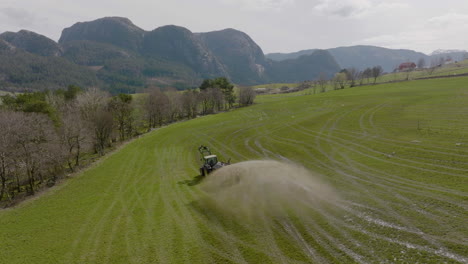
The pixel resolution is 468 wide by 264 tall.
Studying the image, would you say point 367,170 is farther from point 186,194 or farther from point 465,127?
point 465,127

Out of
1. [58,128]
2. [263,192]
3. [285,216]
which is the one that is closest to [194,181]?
[263,192]

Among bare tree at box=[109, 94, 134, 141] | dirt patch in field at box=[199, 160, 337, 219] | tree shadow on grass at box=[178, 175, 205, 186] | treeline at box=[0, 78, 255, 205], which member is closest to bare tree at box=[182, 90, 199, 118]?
treeline at box=[0, 78, 255, 205]

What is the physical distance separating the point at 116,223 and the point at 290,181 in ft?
57.2

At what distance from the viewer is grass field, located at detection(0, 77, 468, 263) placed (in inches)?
581

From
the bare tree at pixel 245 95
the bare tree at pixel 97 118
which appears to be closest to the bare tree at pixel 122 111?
the bare tree at pixel 97 118

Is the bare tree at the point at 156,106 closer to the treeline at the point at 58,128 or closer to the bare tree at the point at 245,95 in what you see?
the treeline at the point at 58,128

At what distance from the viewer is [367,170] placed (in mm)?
27047

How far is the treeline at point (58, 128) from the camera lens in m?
33.6

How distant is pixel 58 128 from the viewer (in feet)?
156

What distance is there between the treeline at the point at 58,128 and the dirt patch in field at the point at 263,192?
2937cm

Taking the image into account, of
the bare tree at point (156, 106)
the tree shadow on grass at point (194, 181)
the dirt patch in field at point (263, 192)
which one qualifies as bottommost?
the tree shadow on grass at point (194, 181)

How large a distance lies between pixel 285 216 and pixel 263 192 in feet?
11.9

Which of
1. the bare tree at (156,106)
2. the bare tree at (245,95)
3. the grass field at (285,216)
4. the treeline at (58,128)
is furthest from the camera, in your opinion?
the bare tree at (245,95)

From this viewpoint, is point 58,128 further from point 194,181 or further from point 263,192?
point 263,192
